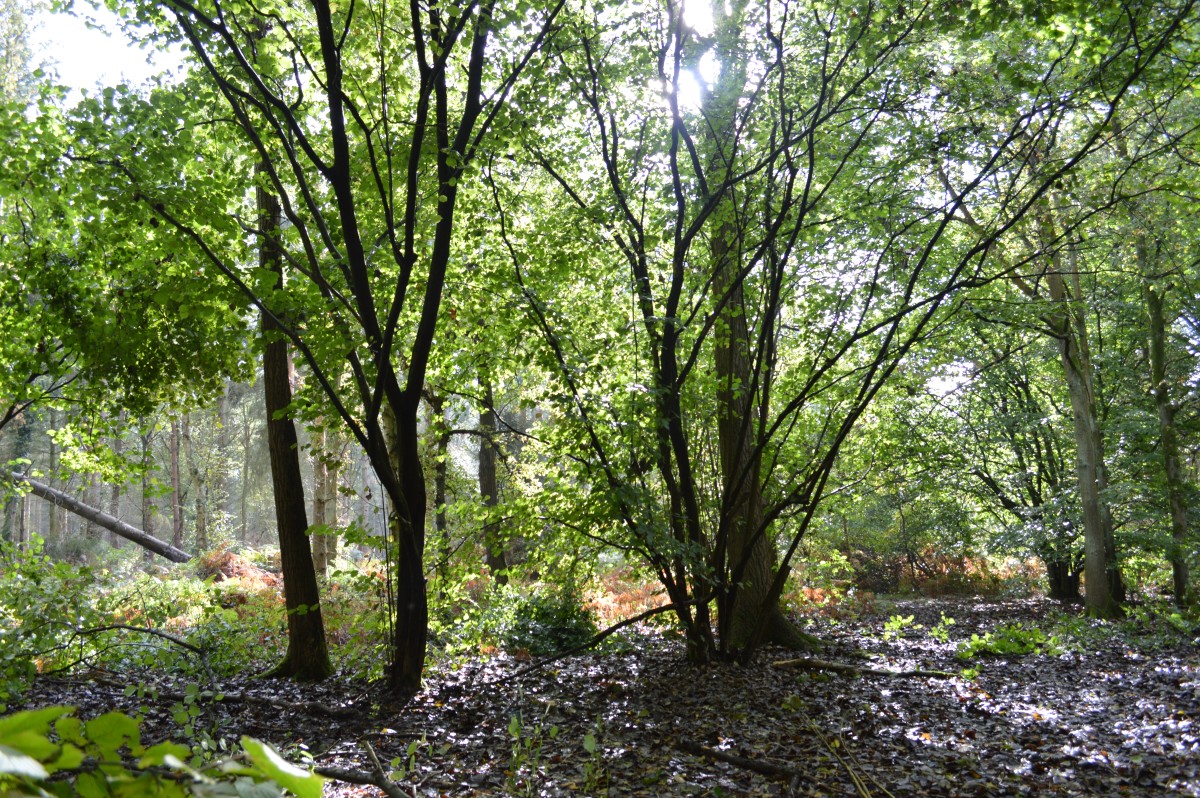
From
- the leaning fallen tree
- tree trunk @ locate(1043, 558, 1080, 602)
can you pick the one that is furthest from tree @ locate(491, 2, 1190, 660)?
the leaning fallen tree

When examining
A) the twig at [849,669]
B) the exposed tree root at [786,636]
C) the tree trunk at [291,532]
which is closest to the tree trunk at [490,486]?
the tree trunk at [291,532]

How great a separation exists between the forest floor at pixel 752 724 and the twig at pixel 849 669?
44 mm

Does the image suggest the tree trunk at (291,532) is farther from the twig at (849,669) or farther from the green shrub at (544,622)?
the twig at (849,669)

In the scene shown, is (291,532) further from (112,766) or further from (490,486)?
(490,486)

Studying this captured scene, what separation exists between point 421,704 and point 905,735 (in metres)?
3.32

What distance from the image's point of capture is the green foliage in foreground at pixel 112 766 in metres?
0.59

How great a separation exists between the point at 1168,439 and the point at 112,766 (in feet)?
43.6

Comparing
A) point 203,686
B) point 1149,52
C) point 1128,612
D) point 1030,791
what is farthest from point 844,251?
point 1128,612

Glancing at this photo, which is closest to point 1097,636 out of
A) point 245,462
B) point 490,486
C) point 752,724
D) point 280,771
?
point 752,724

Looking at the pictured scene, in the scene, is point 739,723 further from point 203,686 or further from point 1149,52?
point 1149,52

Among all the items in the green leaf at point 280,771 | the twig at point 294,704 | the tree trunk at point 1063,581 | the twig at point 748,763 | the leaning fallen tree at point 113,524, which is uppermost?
the leaning fallen tree at point 113,524

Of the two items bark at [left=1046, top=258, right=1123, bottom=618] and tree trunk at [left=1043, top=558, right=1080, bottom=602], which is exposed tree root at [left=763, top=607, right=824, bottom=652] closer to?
bark at [left=1046, top=258, right=1123, bottom=618]

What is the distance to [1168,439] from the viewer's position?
10867 millimetres

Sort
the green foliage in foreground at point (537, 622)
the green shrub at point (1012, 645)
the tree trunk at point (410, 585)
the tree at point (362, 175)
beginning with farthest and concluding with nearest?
the green foliage in foreground at point (537, 622)
the green shrub at point (1012, 645)
the tree trunk at point (410, 585)
the tree at point (362, 175)
